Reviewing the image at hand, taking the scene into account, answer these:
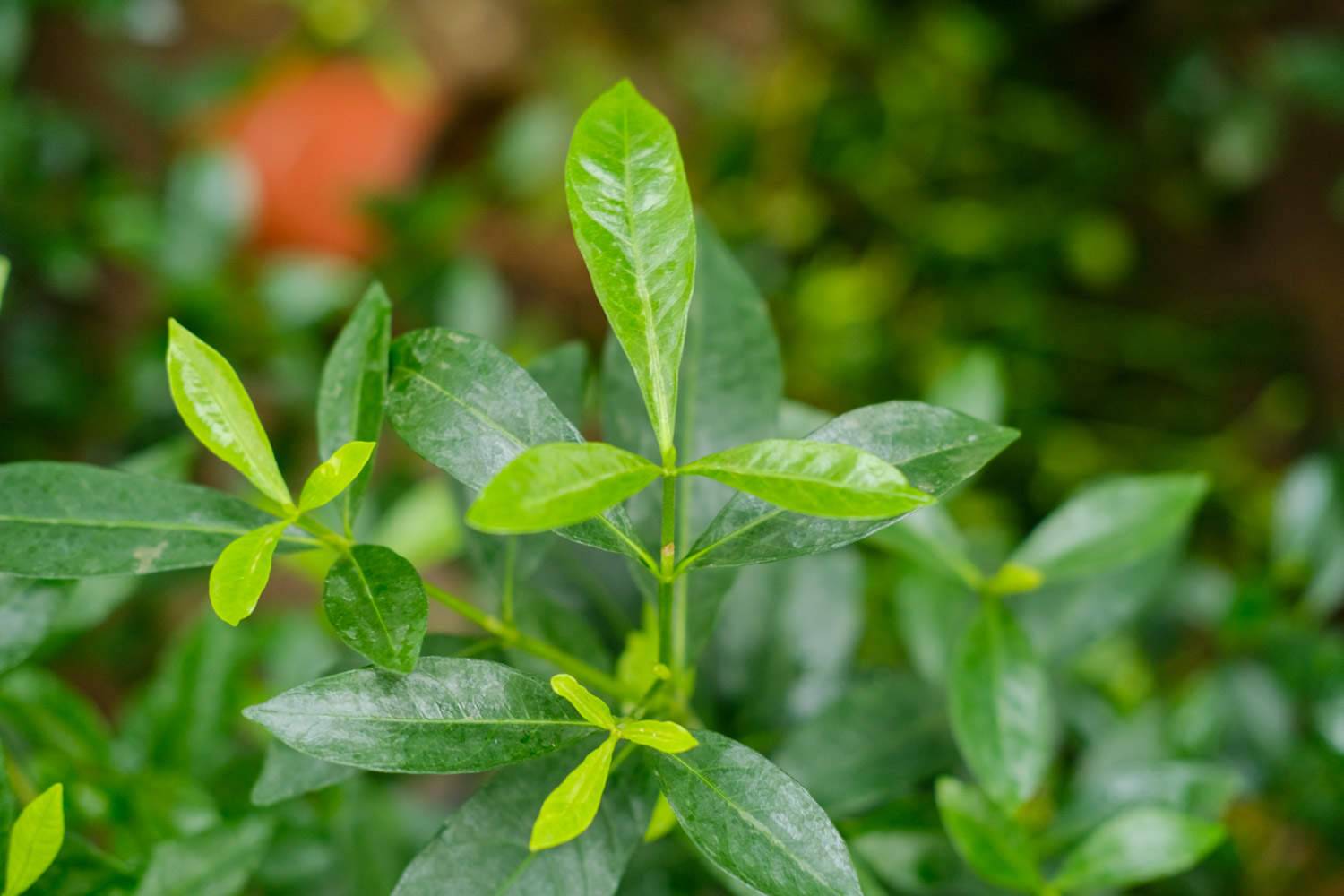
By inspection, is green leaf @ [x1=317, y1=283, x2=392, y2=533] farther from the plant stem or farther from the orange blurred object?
the orange blurred object

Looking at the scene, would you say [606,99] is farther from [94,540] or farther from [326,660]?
[326,660]

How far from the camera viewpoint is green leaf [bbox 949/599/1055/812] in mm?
657

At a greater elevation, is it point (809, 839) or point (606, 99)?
point (606, 99)

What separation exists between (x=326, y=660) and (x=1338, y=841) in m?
0.98

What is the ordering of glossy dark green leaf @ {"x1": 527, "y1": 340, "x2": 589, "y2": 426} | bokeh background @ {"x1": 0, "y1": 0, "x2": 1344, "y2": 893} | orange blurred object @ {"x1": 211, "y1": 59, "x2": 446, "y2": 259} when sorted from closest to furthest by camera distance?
glossy dark green leaf @ {"x1": 527, "y1": 340, "x2": 589, "y2": 426}, bokeh background @ {"x1": 0, "y1": 0, "x2": 1344, "y2": 893}, orange blurred object @ {"x1": 211, "y1": 59, "x2": 446, "y2": 259}

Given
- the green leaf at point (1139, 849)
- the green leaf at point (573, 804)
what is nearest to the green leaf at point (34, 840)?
the green leaf at point (573, 804)

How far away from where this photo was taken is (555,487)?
1.32ft

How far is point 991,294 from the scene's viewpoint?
1.80m

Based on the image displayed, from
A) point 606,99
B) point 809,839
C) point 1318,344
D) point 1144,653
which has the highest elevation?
point 606,99

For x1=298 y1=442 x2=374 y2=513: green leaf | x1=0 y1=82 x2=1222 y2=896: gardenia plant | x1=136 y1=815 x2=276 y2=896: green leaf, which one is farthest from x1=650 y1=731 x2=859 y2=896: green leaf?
x1=136 y1=815 x2=276 y2=896: green leaf

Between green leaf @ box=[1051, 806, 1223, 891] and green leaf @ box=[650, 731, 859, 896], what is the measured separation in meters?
0.31

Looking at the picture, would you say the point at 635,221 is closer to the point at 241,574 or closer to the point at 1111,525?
the point at 241,574

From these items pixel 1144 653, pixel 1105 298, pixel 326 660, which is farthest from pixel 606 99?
pixel 1105 298

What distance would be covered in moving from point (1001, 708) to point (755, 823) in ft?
0.90
